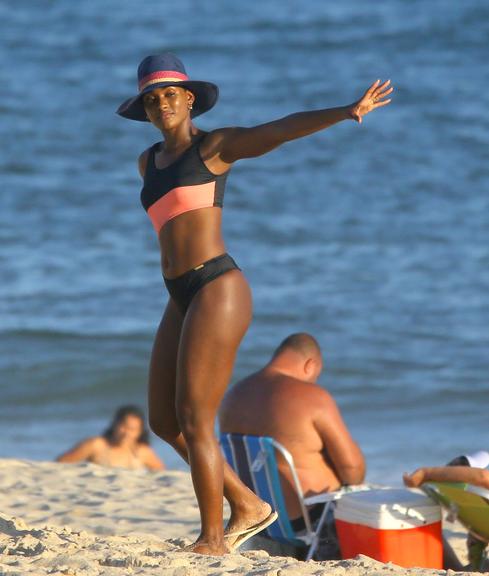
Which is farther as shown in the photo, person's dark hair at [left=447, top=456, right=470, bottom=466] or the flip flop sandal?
person's dark hair at [left=447, top=456, right=470, bottom=466]

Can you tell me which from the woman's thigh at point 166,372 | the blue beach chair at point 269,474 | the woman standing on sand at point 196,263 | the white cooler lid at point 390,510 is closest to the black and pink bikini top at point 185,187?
the woman standing on sand at point 196,263

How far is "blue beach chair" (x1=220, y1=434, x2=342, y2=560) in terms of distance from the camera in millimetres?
5801

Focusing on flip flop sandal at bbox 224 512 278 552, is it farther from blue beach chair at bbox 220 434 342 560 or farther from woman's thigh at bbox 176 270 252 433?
blue beach chair at bbox 220 434 342 560

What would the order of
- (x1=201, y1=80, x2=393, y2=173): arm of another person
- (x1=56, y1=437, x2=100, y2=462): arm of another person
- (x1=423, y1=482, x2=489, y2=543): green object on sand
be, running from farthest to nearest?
(x1=56, y1=437, x2=100, y2=462): arm of another person → (x1=423, y1=482, x2=489, y2=543): green object on sand → (x1=201, y1=80, x2=393, y2=173): arm of another person

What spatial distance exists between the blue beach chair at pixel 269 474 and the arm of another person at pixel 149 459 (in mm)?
3123

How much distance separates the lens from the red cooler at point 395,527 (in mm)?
5242

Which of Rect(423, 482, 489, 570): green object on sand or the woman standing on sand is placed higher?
the woman standing on sand

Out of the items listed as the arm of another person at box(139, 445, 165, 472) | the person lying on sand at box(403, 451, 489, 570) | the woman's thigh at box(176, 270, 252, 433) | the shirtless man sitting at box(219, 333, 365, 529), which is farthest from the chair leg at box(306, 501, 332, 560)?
the arm of another person at box(139, 445, 165, 472)

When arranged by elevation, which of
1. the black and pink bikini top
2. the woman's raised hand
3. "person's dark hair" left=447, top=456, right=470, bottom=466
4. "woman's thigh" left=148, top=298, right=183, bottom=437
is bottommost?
"person's dark hair" left=447, top=456, right=470, bottom=466

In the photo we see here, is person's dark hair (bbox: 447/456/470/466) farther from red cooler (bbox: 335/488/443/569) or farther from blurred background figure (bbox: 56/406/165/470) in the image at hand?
blurred background figure (bbox: 56/406/165/470)

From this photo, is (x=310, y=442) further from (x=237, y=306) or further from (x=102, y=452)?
(x=102, y=452)

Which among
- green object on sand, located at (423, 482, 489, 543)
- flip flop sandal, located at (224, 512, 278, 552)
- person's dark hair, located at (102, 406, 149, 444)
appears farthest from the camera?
person's dark hair, located at (102, 406, 149, 444)

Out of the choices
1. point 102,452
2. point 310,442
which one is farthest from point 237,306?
point 102,452

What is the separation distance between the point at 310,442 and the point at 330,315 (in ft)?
26.9
